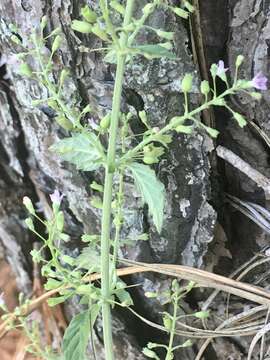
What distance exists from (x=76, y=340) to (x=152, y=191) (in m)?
0.24

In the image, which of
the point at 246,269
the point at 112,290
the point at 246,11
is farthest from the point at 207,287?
the point at 246,11

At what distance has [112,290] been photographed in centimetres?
83

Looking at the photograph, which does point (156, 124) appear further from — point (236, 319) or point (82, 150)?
point (236, 319)

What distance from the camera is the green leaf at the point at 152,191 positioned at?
704mm

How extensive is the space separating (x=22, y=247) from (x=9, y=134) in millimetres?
296

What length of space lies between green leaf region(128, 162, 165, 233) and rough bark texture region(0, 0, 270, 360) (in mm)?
219

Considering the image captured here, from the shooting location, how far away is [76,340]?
32.2 inches

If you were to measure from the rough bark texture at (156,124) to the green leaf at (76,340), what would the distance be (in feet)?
0.84

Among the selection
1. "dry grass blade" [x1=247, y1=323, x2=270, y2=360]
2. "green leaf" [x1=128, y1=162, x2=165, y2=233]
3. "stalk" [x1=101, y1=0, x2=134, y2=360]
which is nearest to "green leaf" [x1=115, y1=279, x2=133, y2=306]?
"stalk" [x1=101, y1=0, x2=134, y2=360]

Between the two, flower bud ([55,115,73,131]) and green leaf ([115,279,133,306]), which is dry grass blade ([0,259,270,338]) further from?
flower bud ([55,115,73,131])

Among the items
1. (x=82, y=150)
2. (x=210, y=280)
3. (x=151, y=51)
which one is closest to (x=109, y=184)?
(x=82, y=150)

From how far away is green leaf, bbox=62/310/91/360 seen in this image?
815mm

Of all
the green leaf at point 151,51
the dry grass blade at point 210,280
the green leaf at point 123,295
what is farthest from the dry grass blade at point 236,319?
the green leaf at point 151,51

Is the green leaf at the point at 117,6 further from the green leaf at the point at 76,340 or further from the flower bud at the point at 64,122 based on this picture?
the green leaf at the point at 76,340
